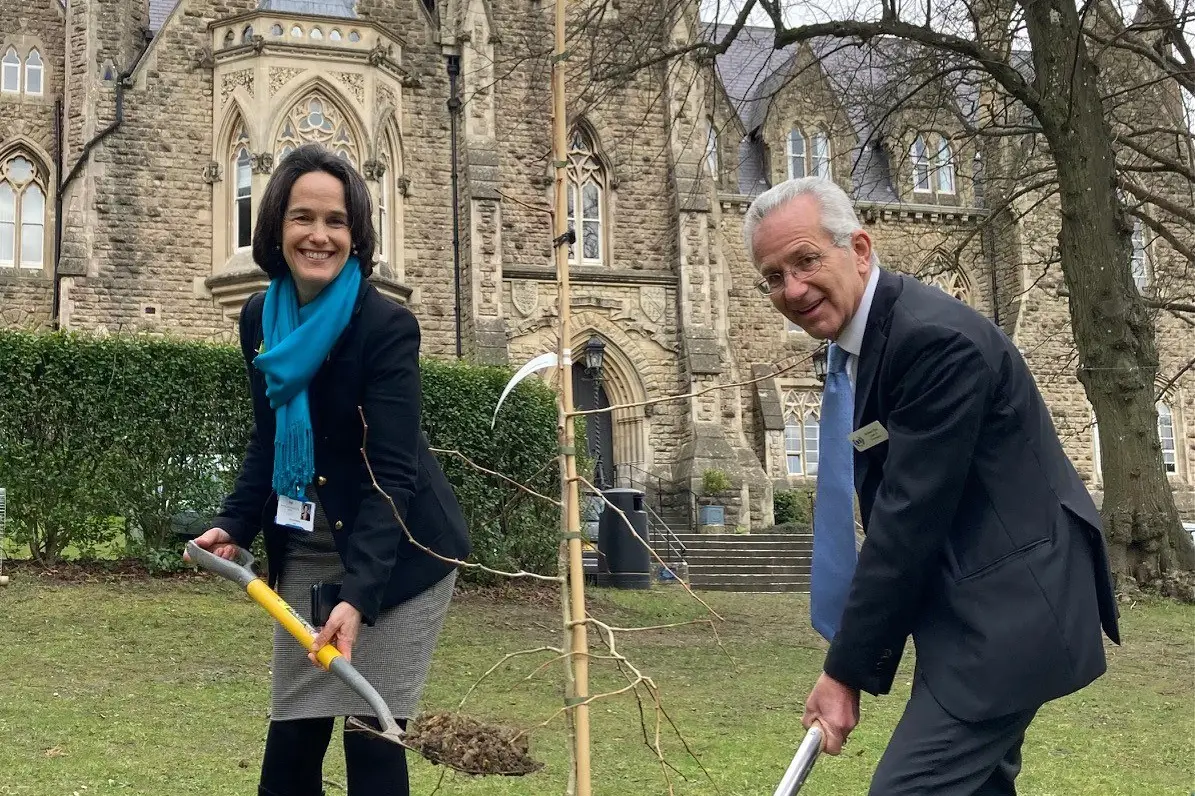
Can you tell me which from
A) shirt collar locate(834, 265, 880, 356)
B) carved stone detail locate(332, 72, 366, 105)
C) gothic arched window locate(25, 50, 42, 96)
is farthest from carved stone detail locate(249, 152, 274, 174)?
shirt collar locate(834, 265, 880, 356)

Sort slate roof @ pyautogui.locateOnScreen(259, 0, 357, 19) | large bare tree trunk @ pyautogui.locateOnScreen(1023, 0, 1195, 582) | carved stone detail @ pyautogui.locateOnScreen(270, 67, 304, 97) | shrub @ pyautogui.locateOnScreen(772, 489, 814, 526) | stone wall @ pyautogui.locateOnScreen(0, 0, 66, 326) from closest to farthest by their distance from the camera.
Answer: large bare tree trunk @ pyautogui.locateOnScreen(1023, 0, 1195, 582)
carved stone detail @ pyautogui.locateOnScreen(270, 67, 304, 97)
slate roof @ pyautogui.locateOnScreen(259, 0, 357, 19)
stone wall @ pyautogui.locateOnScreen(0, 0, 66, 326)
shrub @ pyautogui.locateOnScreen(772, 489, 814, 526)

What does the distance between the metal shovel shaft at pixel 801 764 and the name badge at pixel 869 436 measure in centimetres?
64

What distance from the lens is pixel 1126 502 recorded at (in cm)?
1341

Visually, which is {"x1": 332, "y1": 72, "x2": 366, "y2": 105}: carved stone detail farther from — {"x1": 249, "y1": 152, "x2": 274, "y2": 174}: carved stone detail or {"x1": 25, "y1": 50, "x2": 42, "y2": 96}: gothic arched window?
{"x1": 25, "y1": 50, "x2": 42, "y2": 96}: gothic arched window

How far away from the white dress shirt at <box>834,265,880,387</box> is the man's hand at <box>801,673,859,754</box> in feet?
2.46

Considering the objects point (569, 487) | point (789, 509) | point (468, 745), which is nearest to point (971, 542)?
point (569, 487)

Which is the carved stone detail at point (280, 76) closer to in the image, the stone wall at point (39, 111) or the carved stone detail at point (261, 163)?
the carved stone detail at point (261, 163)

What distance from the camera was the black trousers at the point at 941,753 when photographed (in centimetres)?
253

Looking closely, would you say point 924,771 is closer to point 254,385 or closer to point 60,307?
point 254,385

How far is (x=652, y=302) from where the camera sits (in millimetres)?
22594

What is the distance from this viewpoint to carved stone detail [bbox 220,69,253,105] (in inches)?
775

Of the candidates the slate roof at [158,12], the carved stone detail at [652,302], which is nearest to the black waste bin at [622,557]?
the carved stone detail at [652,302]

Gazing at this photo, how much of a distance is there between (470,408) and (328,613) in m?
9.90

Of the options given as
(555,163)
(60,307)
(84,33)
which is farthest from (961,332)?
(84,33)
